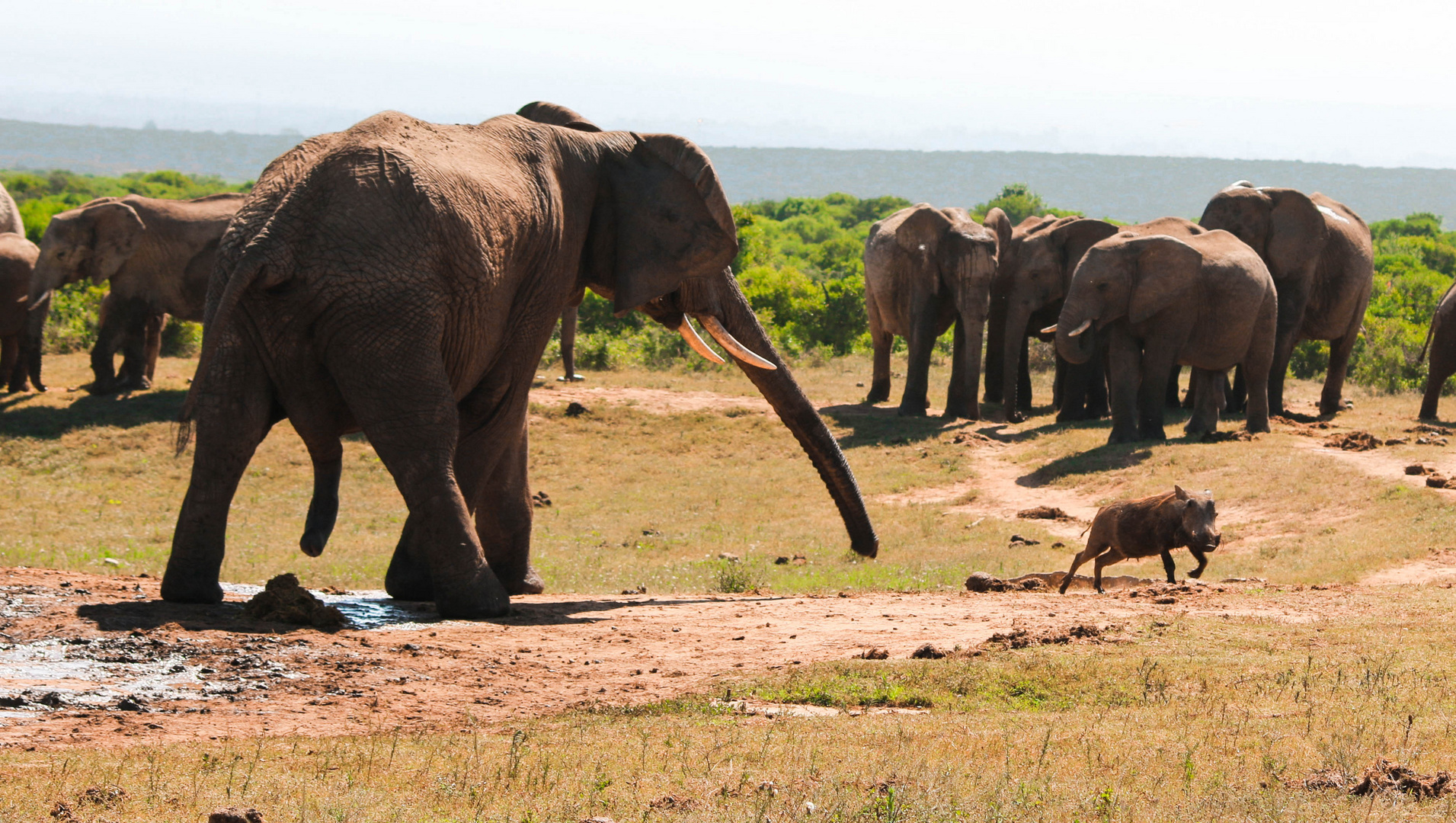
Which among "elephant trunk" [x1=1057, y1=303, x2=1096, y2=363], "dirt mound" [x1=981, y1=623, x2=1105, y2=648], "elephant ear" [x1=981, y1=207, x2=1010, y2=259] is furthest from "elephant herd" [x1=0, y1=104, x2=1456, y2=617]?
"elephant ear" [x1=981, y1=207, x2=1010, y2=259]

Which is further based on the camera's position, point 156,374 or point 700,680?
point 156,374

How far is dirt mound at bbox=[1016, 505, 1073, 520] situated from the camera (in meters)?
15.9

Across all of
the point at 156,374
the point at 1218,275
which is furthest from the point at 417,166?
the point at 156,374

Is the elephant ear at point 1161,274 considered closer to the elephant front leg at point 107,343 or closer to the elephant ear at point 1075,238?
the elephant ear at point 1075,238

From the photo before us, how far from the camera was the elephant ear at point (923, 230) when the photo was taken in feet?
76.3

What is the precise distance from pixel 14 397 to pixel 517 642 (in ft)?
50.6

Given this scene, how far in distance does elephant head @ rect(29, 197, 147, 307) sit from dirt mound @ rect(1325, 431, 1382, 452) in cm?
1632

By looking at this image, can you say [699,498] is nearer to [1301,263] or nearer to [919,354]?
[919,354]

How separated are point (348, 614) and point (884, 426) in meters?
14.2

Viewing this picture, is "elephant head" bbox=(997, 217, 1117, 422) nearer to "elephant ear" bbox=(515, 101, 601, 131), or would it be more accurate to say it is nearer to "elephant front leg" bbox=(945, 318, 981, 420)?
"elephant front leg" bbox=(945, 318, 981, 420)

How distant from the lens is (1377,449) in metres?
17.4

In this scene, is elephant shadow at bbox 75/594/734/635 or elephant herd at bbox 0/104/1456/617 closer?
elephant shadow at bbox 75/594/734/635

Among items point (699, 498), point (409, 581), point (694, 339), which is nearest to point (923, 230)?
point (699, 498)

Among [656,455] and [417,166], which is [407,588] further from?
[656,455]
